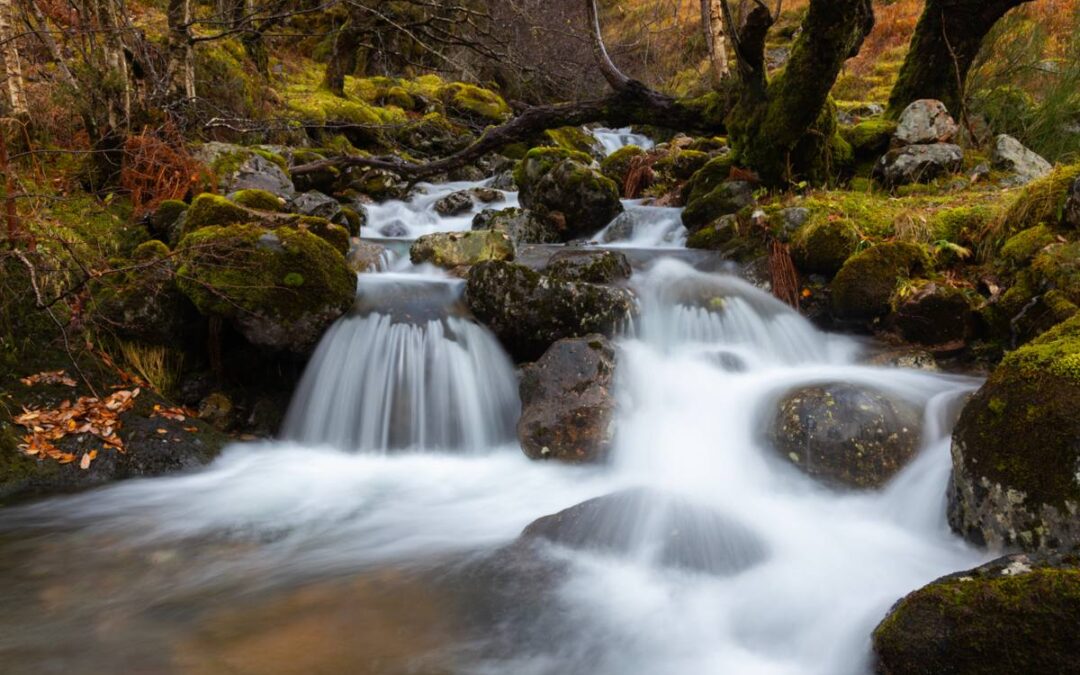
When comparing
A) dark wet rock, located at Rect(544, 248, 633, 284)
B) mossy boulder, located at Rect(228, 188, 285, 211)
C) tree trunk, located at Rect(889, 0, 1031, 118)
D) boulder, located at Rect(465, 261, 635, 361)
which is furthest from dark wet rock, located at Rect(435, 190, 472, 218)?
tree trunk, located at Rect(889, 0, 1031, 118)

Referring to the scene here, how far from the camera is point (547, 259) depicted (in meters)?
7.37

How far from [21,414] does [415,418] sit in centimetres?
291

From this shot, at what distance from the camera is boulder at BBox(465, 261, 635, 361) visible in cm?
566

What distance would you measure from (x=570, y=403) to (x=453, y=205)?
747cm

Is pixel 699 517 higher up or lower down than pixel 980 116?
→ lower down

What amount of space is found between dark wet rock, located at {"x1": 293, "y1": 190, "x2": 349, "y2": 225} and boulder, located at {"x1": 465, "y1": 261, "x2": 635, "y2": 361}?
3.34 meters

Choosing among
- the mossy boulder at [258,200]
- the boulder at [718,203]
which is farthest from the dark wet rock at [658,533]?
the boulder at [718,203]

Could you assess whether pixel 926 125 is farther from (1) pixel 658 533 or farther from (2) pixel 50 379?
(2) pixel 50 379

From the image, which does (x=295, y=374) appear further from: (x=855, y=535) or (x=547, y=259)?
(x=855, y=535)

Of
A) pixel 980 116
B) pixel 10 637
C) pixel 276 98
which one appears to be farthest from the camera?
pixel 276 98

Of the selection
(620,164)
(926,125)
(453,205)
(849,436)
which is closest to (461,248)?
(453,205)

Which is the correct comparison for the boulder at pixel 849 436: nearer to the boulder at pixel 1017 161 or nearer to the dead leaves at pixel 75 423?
the dead leaves at pixel 75 423

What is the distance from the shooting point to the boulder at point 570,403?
4.74m

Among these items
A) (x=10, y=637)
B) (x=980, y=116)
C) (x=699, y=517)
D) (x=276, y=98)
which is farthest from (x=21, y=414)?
(x=980, y=116)
